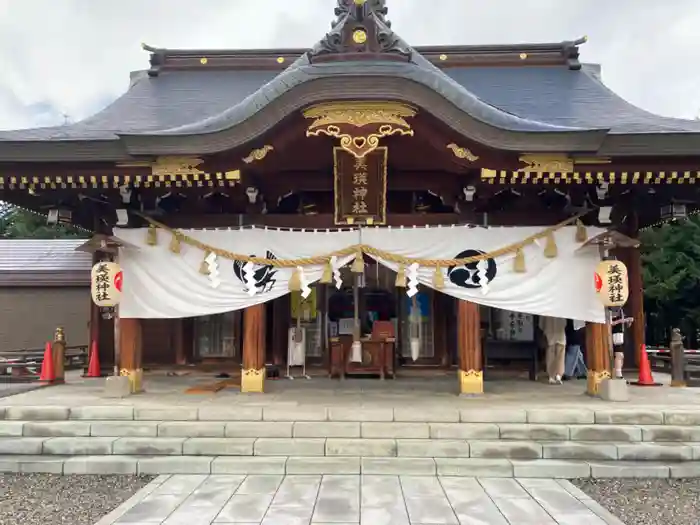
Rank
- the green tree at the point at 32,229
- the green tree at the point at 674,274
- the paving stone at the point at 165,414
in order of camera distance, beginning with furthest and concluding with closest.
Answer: the green tree at the point at 32,229
the green tree at the point at 674,274
the paving stone at the point at 165,414

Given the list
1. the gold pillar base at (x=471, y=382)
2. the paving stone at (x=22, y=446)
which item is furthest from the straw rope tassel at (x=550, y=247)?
the paving stone at (x=22, y=446)

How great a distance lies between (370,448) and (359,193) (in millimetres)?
3471

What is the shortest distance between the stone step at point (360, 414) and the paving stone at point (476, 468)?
64 centimetres

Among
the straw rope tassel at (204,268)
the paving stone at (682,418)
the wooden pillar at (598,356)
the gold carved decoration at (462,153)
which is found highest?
the gold carved decoration at (462,153)

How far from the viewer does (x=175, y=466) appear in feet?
17.8

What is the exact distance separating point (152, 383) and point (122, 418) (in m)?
2.45

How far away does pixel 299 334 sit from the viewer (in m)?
9.10

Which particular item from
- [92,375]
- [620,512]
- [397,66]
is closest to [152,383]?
[92,375]

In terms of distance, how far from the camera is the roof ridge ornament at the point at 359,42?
684cm

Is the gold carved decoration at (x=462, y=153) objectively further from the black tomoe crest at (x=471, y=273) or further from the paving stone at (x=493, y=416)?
the paving stone at (x=493, y=416)

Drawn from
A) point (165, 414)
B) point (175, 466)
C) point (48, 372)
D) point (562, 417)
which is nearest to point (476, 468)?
point (562, 417)

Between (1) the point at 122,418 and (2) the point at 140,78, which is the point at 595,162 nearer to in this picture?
(1) the point at 122,418

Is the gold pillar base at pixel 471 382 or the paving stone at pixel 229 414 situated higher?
the gold pillar base at pixel 471 382

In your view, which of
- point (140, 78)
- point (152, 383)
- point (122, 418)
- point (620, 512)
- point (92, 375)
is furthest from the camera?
Result: point (140, 78)
